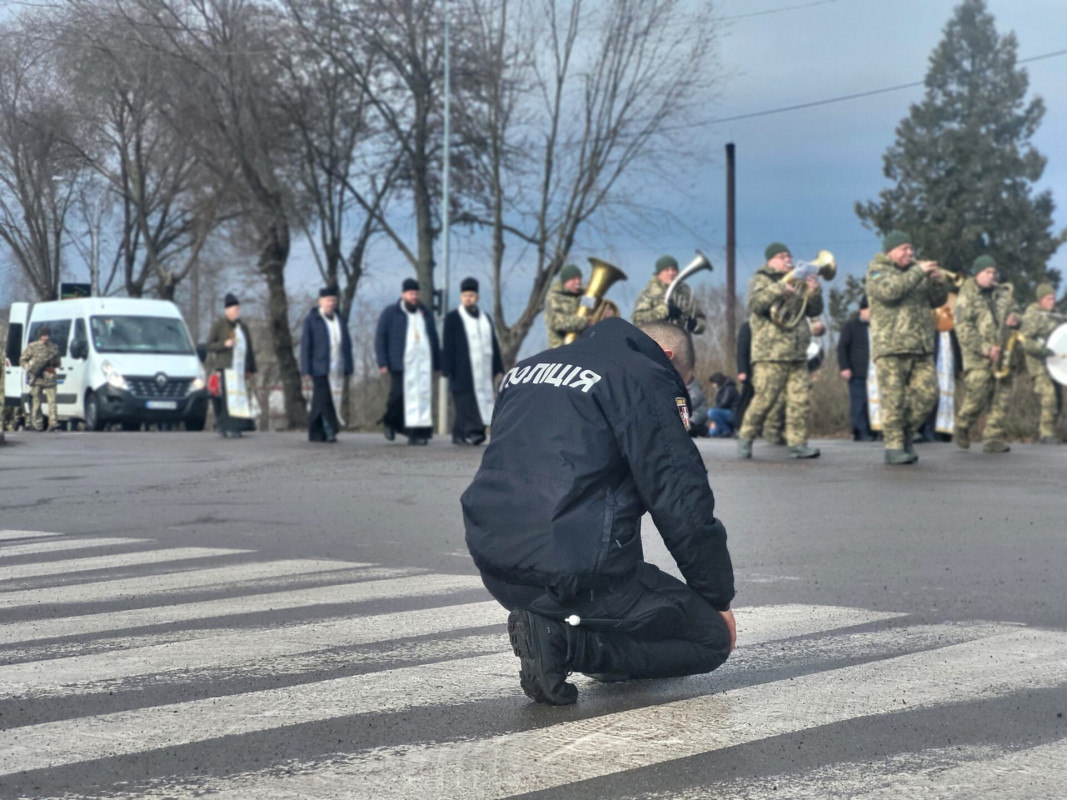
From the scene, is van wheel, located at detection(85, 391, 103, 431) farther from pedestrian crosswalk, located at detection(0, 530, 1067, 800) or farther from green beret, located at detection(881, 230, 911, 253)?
pedestrian crosswalk, located at detection(0, 530, 1067, 800)

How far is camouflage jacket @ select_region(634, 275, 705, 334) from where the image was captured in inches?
645

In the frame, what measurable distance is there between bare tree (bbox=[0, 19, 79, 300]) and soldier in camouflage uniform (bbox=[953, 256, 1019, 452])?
9.80m

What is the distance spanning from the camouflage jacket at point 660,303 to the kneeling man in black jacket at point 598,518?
37.8ft

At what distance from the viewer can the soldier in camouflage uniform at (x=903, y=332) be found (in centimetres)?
1430

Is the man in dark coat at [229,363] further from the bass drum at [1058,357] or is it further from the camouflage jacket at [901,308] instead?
the bass drum at [1058,357]

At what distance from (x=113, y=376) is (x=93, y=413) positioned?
2.65 feet

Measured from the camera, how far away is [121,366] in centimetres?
2759

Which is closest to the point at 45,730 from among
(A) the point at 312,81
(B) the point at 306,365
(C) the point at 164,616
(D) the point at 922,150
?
(C) the point at 164,616

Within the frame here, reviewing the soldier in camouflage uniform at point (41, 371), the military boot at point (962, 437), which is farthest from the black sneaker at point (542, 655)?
the soldier in camouflage uniform at point (41, 371)

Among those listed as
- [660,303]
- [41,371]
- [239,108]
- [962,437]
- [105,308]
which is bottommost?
[962,437]

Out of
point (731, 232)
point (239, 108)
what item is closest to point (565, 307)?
point (239, 108)

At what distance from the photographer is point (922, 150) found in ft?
196

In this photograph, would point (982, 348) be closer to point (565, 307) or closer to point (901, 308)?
point (901, 308)

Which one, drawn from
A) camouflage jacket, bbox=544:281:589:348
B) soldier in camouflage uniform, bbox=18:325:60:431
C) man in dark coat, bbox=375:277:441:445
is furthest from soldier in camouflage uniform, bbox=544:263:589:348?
soldier in camouflage uniform, bbox=18:325:60:431
